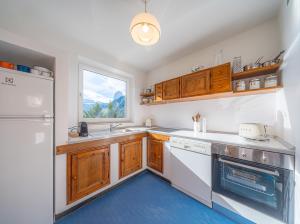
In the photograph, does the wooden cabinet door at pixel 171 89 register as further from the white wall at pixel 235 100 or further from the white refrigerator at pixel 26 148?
the white refrigerator at pixel 26 148

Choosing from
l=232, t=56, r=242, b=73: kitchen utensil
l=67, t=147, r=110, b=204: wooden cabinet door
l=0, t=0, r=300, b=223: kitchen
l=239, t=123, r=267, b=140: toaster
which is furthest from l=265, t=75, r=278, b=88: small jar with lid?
l=67, t=147, r=110, b=204: wooden cabinet door

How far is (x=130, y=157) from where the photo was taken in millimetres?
2102

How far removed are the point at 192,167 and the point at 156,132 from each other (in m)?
0.82

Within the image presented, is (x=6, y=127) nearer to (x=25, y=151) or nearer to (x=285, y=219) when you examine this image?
(x=25, y=151)

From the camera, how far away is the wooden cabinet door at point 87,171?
1387mm

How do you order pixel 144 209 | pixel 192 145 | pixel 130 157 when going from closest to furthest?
1. pixel 144 209
2. pixel 192 145
3. pixel 130 157

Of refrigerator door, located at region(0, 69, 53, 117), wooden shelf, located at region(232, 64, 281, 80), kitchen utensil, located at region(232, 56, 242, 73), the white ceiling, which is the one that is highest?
the white ceiling

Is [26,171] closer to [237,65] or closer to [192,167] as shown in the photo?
[192,167]

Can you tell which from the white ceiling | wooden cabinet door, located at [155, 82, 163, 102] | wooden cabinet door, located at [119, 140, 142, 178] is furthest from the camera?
wooden cabinet door, located at [155, 82, 163, 102]

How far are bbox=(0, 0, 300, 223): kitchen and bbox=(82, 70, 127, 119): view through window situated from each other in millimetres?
30

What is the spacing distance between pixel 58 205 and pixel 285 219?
2.21m

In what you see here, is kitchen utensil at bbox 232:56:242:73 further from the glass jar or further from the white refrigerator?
the white refrigerator

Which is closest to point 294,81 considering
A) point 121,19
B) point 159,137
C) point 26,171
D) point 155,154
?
point 159,137

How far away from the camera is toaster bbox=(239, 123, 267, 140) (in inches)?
50.8
